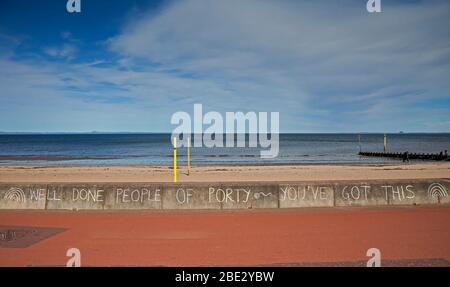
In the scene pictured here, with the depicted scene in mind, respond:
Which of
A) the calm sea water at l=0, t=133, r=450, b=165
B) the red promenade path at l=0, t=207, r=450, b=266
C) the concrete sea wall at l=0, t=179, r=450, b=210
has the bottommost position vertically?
the red promenade path at l=0, t=207, r=450, b=266

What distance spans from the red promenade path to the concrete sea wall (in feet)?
1.57

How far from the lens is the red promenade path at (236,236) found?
5.69 metres

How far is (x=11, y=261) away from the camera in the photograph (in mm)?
5543

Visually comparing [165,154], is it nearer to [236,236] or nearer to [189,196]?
[189,196]

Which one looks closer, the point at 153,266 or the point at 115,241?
the point at 153,266

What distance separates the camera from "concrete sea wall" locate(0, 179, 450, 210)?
951 cm

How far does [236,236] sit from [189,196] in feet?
9.36

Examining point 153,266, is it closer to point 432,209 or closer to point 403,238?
point 403,238

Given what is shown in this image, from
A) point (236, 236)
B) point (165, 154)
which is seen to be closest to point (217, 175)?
point (236, 236)

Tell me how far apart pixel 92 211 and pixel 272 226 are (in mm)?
4859

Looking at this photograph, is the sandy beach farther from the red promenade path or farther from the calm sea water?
the calm sea water

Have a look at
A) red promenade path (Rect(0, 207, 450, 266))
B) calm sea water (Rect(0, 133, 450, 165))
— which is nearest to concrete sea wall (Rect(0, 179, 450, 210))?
red promenade path (Rect(0, 207, 450, 266))
